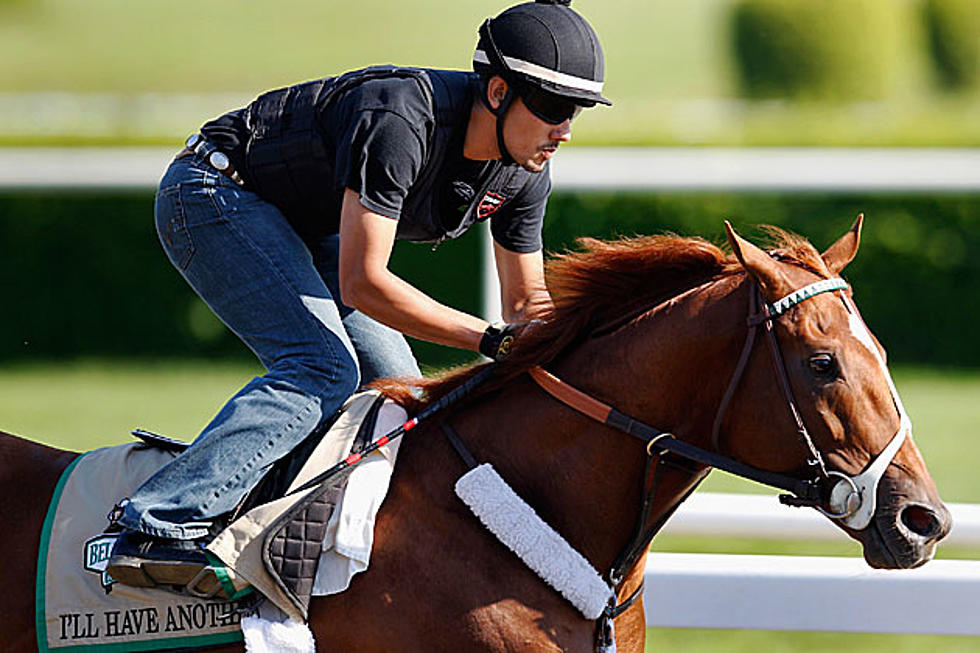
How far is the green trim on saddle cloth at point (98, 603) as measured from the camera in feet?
8.71

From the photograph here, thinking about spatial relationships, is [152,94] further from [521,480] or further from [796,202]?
[521,480]

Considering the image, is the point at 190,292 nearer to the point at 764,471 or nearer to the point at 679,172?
the point at 679,172

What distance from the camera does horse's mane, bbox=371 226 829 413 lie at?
272cm

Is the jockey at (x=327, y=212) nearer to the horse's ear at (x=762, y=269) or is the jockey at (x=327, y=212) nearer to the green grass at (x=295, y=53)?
the horse's ear at (x=762, y=269)

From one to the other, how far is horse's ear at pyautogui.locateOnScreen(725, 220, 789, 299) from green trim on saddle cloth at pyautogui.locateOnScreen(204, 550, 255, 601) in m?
1.15

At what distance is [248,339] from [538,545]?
0.79 metres

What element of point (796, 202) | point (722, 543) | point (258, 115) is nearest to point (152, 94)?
A: point (796, 202)

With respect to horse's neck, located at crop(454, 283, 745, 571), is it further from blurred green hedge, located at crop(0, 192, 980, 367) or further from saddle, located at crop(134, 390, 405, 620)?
blurred green hedge, located at crop(0, 192, 980, 367)

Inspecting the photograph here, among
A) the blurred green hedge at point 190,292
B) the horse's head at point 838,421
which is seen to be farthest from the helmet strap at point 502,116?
the blurred green hedge at point 190,292

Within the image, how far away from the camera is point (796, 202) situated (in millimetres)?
10430

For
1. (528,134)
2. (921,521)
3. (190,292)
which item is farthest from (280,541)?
(190,292)

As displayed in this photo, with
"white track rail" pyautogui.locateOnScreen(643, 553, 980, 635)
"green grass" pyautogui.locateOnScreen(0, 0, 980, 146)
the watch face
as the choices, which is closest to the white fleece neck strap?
the watch face

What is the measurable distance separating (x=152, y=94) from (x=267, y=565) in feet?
63.9

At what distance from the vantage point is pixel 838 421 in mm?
2461
